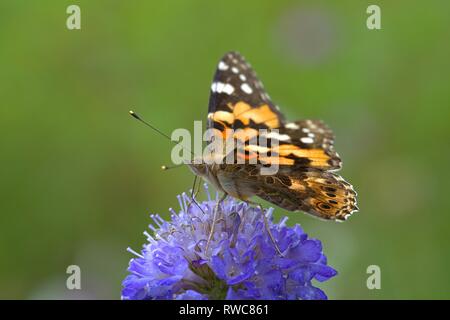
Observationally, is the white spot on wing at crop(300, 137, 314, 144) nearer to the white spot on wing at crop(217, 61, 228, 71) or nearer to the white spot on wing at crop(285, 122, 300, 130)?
the white spot on wing at crop(285, 122, 300, 130)

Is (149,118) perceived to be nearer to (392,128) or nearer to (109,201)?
(109,201)

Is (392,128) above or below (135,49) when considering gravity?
below

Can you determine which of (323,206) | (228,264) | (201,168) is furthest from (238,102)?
(228,264)

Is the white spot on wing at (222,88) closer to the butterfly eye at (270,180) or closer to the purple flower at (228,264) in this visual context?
the butterfly eye at (270,180)

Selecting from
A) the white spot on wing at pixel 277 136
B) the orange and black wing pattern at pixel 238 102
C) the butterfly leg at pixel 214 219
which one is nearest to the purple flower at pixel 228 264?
the butterfly leg at pixel 214 219

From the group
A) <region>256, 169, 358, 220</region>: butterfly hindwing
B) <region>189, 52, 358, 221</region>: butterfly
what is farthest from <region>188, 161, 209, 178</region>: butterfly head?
<region>256, 169, 358, 220</region>: butterfly hindwing
